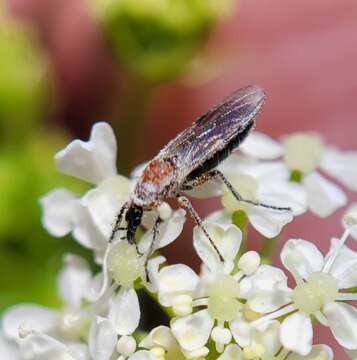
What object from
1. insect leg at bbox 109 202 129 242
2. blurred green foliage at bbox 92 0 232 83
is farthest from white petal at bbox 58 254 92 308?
blurred green foliage at bbox 92 0 232 83

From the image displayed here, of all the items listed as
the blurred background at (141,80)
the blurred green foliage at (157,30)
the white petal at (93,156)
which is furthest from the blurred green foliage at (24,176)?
the white petal at (93,156)

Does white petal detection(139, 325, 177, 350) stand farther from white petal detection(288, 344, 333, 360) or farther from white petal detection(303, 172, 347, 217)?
white petal detection(303, 172, 347, 217)

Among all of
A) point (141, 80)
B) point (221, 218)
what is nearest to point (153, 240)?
point (221, 218)

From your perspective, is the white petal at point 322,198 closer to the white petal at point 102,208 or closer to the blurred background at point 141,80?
the white petal at point 102,208

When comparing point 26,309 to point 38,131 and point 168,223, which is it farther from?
point 38,131

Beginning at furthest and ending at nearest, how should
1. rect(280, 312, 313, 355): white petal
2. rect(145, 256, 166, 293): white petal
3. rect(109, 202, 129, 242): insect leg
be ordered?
rect(109, 202, 129, 242): insect leg, rect(145, 256, 166, 293): white petal, rect(280, 312, 313, 355): white petal

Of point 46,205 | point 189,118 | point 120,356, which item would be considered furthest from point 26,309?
point 189,118
